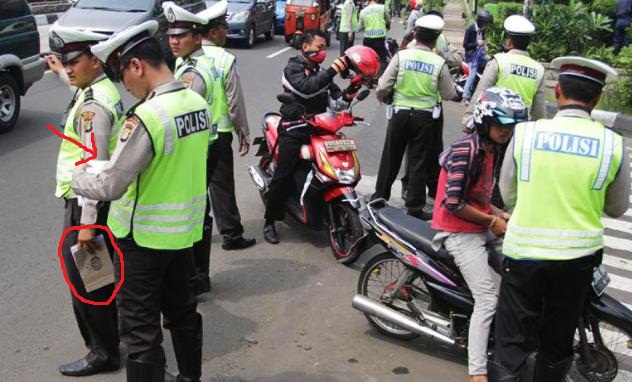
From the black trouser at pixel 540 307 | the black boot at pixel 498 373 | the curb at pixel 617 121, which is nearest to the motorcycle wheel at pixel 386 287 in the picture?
the black boot at pixel 498 373

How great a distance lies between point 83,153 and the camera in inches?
142

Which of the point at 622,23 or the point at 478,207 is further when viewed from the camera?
the point at 622,23

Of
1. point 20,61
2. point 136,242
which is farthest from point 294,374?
point 20,61

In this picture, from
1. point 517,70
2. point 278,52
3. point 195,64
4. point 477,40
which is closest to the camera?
point 195,64

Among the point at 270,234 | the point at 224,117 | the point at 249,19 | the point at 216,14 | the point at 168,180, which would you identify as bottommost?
the point at 249,19

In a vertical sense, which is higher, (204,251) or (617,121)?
(204,251)

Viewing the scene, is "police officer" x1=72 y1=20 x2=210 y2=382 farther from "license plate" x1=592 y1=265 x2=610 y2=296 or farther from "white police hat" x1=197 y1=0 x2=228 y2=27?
"white police hat" x1=197 y1=0 x2=228 y2=27

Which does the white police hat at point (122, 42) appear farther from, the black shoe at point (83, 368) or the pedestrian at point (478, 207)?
the black shoe at point (83, 368)

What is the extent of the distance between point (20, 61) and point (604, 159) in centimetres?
836

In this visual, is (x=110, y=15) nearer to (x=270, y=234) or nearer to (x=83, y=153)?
(x=270, y=234)

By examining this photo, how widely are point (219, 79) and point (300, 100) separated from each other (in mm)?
789

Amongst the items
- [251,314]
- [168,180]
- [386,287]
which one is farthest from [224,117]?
[168,180]

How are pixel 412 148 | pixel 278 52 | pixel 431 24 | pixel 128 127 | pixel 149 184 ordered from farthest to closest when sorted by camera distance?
pixel 278 52
pixel 412 148
pixel 431 24
pixel 149 184
pixel 128 127

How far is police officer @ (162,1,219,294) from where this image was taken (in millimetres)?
4789
